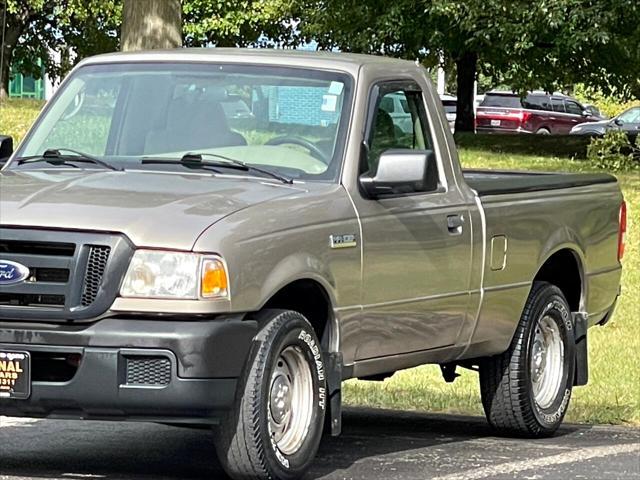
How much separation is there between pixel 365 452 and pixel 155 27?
11.9 m

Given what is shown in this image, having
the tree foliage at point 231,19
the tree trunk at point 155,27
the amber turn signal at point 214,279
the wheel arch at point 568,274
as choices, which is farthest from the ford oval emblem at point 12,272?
the tree foliage at point 231,19

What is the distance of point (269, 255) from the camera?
684 centimetres

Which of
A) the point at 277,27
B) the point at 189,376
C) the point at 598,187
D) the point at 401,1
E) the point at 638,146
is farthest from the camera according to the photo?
the point at 277,27

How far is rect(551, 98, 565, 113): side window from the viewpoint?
5869 centimetres

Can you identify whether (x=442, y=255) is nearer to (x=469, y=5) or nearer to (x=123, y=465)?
(x=123, y=465)

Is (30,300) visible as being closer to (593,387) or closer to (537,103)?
(593,387)

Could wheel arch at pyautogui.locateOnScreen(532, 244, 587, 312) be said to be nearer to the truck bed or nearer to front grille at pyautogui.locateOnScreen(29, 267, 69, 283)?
the truck bed

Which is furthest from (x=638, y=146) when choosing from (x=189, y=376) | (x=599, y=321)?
(x=189, y=376)

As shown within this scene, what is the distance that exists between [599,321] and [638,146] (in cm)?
1627

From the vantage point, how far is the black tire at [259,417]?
674 cm

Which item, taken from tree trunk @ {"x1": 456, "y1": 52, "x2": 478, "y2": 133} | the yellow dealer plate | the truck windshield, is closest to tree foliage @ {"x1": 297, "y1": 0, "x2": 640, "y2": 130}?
tree trunk @ {"x1": 456, "y1": 52, "x2": 478, "y2": 133}

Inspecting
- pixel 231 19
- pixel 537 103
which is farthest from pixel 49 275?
pixel 537 103

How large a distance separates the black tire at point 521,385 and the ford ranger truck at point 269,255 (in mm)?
13

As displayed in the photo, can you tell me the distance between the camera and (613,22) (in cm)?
2875
